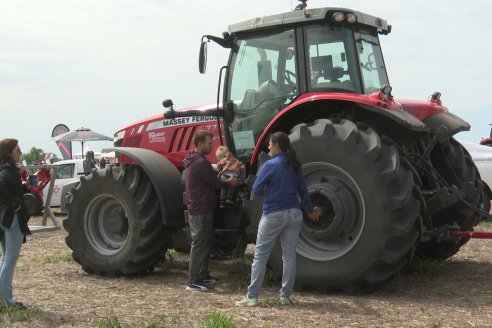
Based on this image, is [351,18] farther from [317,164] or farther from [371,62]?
[317,164]

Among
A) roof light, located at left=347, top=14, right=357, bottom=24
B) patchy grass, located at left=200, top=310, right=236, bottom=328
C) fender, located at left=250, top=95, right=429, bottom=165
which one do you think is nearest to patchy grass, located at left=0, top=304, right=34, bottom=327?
patchy grass, located at left=200, top=310, right=236, bottom=328

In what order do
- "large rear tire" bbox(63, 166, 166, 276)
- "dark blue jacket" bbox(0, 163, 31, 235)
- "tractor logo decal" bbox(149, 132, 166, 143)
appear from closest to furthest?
"dark blue jacket" bbox(0, 163, 31, 235) < "large rear tire" bbox(63, 166, 166, 276) < "tractor logo decal" bbox(149, 132, 166, 143)

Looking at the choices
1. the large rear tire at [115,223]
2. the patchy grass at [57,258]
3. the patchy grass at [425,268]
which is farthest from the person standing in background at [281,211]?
the patchy grass at [57,258]

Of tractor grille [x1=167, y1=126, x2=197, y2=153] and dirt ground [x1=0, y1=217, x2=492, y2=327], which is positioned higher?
tractor grille [x1=167, y1=126, x2=197, y2=153]

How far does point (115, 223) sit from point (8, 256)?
2.02 m

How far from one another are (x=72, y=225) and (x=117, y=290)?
146 cm

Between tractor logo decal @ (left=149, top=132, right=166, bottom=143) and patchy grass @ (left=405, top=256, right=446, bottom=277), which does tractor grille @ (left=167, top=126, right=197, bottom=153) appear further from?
patchy grass @ (left=405, top=256, right=446, bottom=277)

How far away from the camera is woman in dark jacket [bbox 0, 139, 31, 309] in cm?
575

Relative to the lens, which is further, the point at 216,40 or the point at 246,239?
the point at 216,40

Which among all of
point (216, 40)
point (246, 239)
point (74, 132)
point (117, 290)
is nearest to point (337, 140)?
point (246, 239)

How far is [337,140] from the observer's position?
619 centimetres

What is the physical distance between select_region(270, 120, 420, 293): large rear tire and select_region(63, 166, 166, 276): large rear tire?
165 centimetres

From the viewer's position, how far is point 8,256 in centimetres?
585

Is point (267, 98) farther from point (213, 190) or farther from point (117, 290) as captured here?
point (117, 290)
